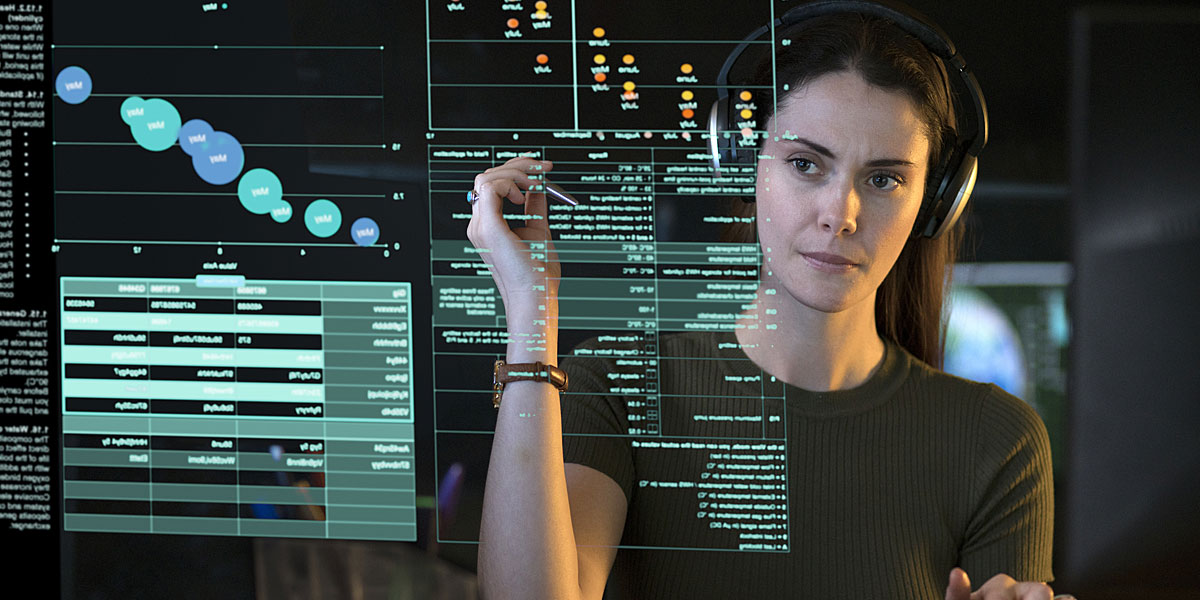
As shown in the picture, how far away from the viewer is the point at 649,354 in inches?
42.5

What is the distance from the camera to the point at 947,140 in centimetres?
103

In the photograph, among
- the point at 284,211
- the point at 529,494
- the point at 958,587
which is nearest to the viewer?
the point at 958,587

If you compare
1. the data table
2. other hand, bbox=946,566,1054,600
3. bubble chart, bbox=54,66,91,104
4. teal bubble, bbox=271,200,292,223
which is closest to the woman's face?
other hand, bbox=946,566,1054,600

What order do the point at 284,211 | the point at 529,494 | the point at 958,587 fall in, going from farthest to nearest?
1. the point at 284,211
2. the point at 529,494
3. the point at 958,587

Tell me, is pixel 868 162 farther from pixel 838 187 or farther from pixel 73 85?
pixel 73 85

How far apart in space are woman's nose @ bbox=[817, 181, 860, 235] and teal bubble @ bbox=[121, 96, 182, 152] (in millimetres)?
809

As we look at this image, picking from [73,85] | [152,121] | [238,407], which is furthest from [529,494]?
[73,85]

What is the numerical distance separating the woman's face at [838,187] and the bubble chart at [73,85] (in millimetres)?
863

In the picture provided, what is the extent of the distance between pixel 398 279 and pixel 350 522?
0.31 meters

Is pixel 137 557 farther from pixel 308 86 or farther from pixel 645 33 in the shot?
pixel 645 33

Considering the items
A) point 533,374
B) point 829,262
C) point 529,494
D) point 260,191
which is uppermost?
point 260,191

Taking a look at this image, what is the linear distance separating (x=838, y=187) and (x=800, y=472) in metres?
0.33

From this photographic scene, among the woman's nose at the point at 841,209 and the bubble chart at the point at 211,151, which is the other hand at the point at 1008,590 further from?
the bubble chart at the point at 211,151

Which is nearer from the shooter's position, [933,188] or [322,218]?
[933,188]
